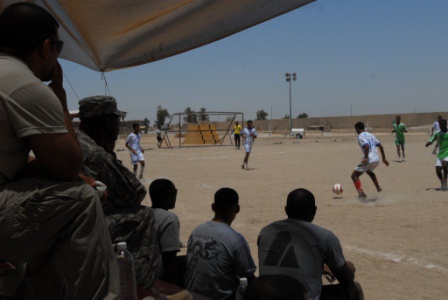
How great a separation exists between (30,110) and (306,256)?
214 cm

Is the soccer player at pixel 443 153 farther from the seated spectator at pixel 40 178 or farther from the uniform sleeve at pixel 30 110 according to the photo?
the uniform sleeve at pixel 30 110

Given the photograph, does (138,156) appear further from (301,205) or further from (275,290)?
(275,290)

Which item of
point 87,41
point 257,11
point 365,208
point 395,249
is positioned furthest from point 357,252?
point 87,41

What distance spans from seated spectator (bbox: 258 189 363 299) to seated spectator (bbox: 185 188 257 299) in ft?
0.58

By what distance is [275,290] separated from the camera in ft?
6.00

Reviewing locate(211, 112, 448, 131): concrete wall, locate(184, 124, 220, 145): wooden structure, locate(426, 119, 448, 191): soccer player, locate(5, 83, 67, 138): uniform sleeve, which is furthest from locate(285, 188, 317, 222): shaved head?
locate(211, 112, 448, 131): concrete wall

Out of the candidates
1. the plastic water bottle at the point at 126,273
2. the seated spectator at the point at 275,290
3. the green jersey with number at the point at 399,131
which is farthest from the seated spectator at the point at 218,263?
the green jersey with number at the point at 399,131

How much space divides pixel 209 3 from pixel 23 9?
2.19 metres

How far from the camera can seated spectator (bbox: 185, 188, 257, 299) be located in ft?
11.3

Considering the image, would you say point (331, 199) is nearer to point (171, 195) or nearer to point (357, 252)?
point (357, 252)

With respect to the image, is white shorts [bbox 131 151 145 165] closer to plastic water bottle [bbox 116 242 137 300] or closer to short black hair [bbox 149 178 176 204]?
short black hair [bbox 149 178 176 204]

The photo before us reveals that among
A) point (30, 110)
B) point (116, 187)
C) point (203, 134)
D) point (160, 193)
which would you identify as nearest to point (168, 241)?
point (160, 193)

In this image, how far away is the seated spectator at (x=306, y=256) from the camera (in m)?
3.20

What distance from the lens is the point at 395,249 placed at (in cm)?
643
